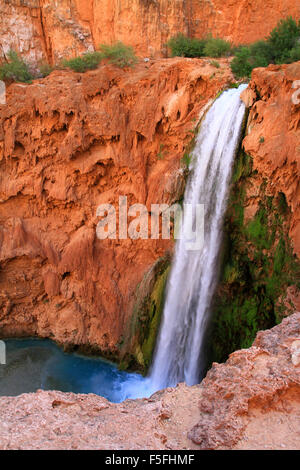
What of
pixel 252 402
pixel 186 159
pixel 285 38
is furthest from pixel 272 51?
pixel 252 402

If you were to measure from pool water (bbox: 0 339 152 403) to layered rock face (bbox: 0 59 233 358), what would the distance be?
1.59 feet

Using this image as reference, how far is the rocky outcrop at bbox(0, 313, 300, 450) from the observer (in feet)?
8.64

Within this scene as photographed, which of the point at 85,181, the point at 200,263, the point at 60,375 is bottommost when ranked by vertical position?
the point at 60,375

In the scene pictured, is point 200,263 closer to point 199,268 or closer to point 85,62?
point 199,268

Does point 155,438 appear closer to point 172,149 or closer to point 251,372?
point 251,372

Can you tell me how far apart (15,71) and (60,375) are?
30.1 ft

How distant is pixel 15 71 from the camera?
9867 mm

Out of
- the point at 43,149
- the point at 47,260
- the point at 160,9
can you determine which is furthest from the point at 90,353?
the point at 160,9

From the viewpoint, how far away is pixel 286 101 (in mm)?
6504

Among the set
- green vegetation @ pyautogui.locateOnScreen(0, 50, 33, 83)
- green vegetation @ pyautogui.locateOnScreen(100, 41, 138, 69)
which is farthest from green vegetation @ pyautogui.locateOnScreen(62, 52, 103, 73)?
green vegetation @ pyautogui.locateOnScreen(0, 50, 33, 83)

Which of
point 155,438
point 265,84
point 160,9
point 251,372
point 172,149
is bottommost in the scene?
point 155,438

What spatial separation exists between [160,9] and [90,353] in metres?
11.7

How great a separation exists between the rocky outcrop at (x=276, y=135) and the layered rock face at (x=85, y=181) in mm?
1893

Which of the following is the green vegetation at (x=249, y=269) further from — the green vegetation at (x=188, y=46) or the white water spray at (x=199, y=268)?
the green vegetation at (x=188, y=46)
